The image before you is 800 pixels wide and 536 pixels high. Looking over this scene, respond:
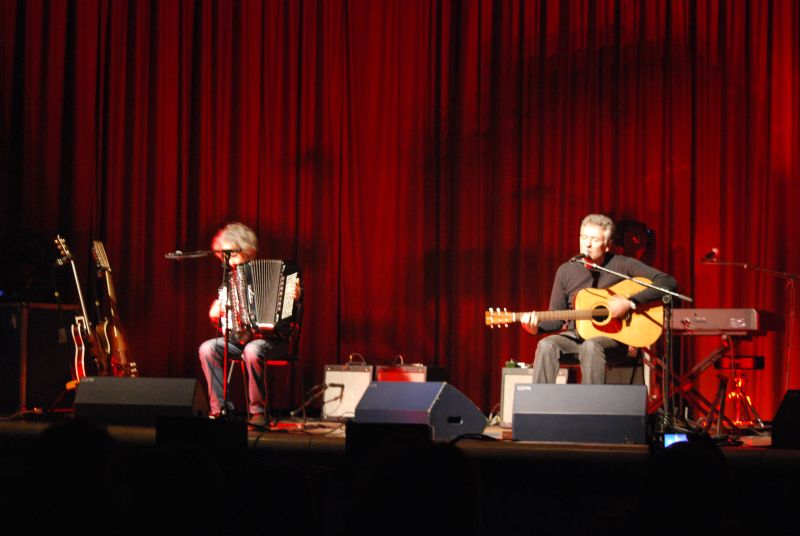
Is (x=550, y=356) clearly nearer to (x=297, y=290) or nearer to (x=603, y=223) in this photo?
(x=603, y=223)

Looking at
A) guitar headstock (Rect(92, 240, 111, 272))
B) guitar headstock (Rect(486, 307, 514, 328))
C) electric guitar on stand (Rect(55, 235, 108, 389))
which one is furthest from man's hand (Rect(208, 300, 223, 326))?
guitar headstock (Rect(486, 307, 514, 328))

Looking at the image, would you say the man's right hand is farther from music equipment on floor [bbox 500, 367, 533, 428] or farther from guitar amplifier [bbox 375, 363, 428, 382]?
guitar amplifier [bbox 375, 363, 428, 382]

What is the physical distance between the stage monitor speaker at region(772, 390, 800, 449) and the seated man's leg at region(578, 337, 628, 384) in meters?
1.25

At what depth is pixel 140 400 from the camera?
455 centimetres

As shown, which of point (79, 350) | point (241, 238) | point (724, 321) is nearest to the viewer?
point (724, 321)

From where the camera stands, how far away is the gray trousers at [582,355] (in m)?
5.34

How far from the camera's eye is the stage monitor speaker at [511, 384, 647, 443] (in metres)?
4.05

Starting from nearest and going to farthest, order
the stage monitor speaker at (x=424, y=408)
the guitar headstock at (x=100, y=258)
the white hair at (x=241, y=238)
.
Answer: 1. the stage monitor speaker at (x=424, y=408)
2. the white hair at (x=241, y=238)
3. the guitar headstock at (x=100, y=258)

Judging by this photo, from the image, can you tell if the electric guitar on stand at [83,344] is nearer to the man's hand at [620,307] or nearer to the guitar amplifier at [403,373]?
the guitar amplifier at [403,373]

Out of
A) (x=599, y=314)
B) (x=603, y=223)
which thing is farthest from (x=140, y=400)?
(x=603, y=223)

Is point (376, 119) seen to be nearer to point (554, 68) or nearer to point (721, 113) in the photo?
point (554, 68)

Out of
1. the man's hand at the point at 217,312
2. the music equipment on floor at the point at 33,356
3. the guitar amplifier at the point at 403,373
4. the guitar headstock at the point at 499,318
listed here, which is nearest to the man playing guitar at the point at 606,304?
the guitar headstock at the point at 499,318

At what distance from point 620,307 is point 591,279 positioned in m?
0.39

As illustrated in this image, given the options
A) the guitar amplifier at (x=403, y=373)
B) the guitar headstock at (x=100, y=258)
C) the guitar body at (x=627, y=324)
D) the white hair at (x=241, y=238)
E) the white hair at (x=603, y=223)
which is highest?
the white hair at (x=603, y=223)
